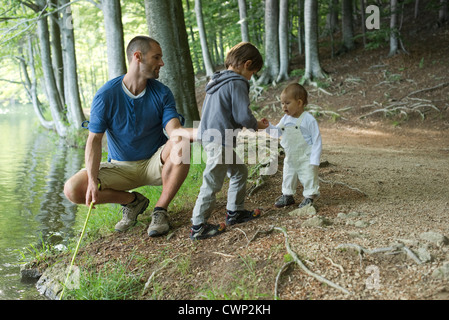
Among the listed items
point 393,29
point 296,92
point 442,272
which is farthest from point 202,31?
point 442,272

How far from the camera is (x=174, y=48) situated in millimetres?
5918

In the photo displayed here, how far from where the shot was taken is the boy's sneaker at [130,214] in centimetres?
392

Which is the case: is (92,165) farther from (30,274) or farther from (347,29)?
(347,29)

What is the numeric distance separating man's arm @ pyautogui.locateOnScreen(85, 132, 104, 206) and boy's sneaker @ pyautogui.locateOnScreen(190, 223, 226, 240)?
3.05ft

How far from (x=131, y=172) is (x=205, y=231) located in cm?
97

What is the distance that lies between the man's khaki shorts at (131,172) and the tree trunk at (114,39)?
3622mm

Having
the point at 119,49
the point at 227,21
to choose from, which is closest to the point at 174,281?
the point at 119,49

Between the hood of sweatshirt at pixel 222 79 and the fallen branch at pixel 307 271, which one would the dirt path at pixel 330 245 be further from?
the hood of sweatshirt at pixel 222 79

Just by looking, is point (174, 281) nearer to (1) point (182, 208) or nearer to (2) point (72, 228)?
(1) point (182, 208)

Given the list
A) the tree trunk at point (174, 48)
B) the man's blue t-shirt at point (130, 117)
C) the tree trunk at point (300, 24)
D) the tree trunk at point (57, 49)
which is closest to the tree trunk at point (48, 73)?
the tree trunk at point (57, 49)

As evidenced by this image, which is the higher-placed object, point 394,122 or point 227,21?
point 227,21
